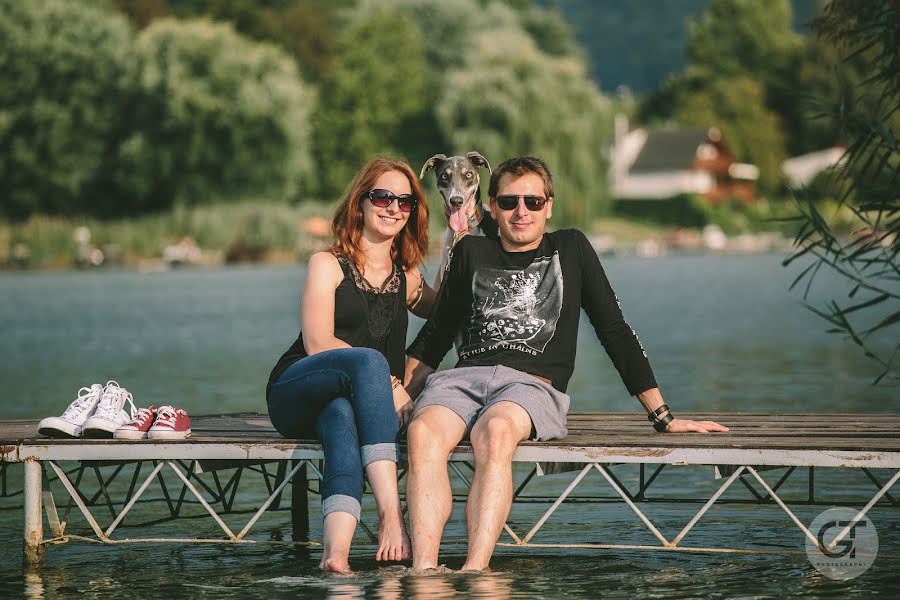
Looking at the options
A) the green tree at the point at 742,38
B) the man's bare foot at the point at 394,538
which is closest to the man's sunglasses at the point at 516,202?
the man's bare foot at the point at 394,538

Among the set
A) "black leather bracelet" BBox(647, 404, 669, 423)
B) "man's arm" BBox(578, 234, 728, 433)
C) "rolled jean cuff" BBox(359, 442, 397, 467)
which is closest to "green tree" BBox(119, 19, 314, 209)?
"man's arm" BBox(578, 234, 728, 433)

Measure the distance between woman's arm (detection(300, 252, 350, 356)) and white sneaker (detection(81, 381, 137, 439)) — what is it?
3.27ft

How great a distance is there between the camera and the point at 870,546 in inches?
283

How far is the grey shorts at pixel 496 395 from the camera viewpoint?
632cm

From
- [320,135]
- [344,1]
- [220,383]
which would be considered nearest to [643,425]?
[220,383]

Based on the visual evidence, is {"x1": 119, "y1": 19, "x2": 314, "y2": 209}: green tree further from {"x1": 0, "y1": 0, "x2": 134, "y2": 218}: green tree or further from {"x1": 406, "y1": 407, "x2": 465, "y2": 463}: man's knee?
{"x1": 406, "y1": 407, "x2": 465, "y2": 463}: man's knee

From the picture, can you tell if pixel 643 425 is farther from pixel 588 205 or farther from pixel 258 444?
pixel 588 205

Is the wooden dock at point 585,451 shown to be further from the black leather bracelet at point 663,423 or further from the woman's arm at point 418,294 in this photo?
the woman's arm at point 418,294

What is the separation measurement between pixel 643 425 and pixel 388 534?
153 centimetres

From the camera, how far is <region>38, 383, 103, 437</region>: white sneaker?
22.5 feet

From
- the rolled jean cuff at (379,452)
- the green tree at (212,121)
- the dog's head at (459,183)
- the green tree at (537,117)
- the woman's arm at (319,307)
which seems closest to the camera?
the rolled jean cuff at (379,452)

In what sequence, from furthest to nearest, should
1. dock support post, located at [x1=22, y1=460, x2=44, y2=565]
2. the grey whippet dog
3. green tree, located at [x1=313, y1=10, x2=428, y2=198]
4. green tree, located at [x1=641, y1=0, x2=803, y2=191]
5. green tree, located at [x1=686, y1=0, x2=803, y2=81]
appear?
green tree, located at [x1=686, y1=0, x2=803, y2=81], green tree, located at [x1=641, y1=0, x2=803, y2=191], green tree, located at [x1=313, y1=10, x2=428, y2=198], the grey whippet dog, dock support post, located at [x1=22, y1=460, x2=44, y2=565]

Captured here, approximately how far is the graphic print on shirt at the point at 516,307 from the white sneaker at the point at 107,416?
1.65 meters

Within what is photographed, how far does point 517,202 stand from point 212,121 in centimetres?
4101
